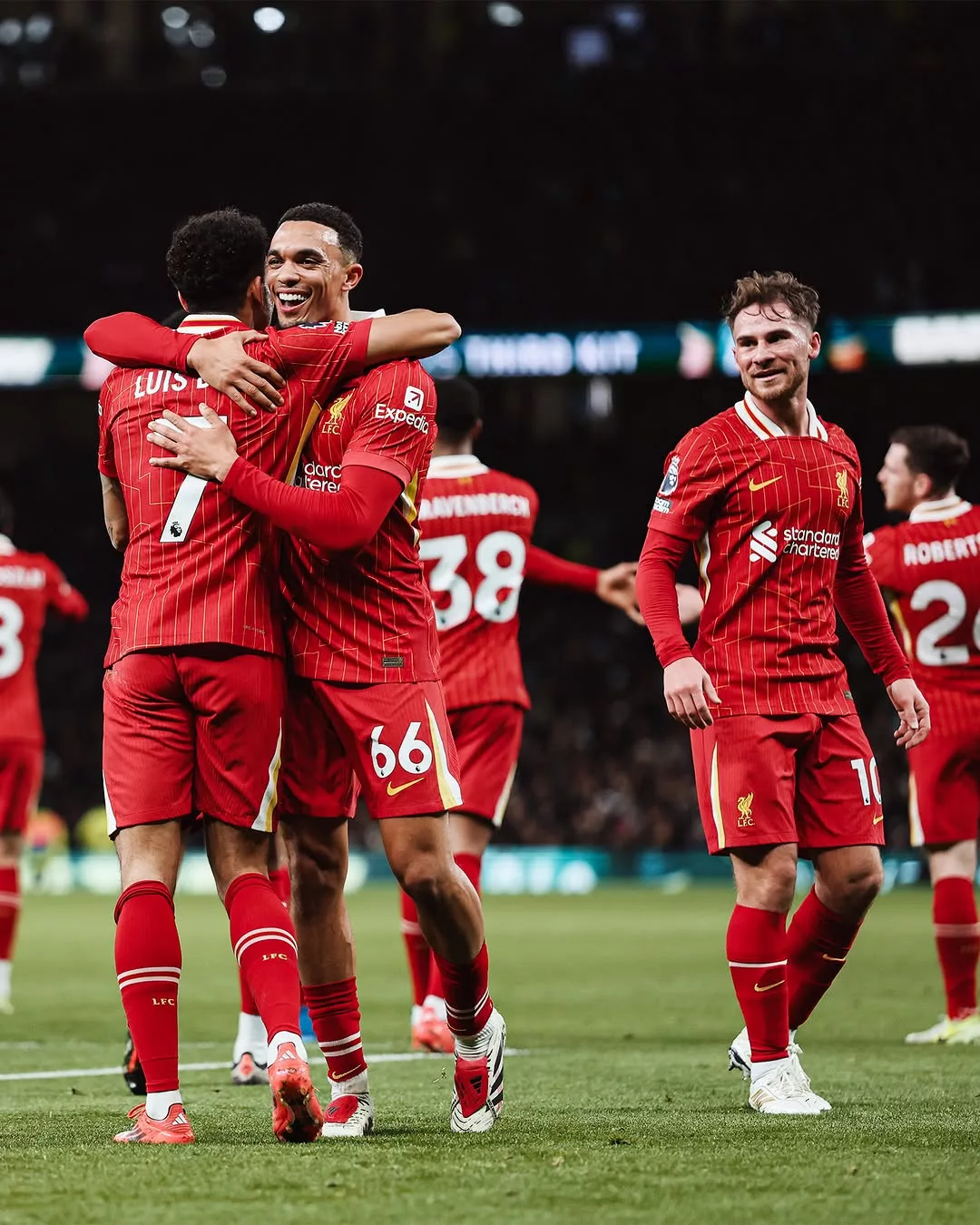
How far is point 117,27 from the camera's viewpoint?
28688 millimetres

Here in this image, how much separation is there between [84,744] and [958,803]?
864 inches

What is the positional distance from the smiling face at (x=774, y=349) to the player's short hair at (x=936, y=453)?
7.77ft

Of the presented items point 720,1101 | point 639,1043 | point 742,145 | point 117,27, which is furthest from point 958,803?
point 117,27

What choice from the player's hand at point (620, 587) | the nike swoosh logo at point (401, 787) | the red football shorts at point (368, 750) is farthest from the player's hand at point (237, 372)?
the player's hand at point (620, 587)

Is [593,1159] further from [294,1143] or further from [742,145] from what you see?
[742,145]

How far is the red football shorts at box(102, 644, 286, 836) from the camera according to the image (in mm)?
3975

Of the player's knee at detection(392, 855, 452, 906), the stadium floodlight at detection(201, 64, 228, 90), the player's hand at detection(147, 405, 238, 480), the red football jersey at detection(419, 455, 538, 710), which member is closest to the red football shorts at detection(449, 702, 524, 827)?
the red football jersey at detection(419, 455, 538, 710)

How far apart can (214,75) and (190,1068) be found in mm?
23858

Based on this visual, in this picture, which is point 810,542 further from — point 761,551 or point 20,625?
point 20,625

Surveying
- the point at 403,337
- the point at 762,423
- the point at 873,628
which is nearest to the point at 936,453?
the point at 873,628

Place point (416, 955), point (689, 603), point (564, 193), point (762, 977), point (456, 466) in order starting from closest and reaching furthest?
point (762, 977), point (689, 603), point (416, 955), point (456, 466), point (564, 193)

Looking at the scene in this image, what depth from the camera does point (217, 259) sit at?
164 inches

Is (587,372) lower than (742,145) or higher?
lower

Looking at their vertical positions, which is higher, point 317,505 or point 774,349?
point 774,349
